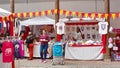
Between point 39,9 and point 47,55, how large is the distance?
Result: 19.4 feet

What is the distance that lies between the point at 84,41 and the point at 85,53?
3.76 ft

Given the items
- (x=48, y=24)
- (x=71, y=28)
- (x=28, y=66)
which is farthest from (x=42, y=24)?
(x=28, y=66)

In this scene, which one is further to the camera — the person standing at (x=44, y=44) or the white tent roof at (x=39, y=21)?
the white tent roof at (x=39, y=21)

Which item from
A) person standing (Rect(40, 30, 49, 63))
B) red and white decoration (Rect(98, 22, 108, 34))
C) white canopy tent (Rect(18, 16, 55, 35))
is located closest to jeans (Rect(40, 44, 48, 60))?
person standing (Rect(40, 30, 49, 63))

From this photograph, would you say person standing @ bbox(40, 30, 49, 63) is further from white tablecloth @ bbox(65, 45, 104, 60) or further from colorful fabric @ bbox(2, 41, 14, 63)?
colorful fabric @ bbox(2, 41, 14, 63)

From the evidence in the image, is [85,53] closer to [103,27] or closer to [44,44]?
[103,27]

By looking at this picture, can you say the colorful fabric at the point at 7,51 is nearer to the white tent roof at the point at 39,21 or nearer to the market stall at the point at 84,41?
the market stall at the point at 84,41

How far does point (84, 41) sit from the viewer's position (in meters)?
20.5

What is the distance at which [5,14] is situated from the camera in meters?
13.2

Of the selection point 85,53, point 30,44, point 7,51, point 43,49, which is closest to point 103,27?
Answer: point 85,53

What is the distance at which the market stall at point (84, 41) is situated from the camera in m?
19.4

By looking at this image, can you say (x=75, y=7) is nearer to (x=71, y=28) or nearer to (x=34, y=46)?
(x=71, y=28)

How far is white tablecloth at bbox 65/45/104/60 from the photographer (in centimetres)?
1939

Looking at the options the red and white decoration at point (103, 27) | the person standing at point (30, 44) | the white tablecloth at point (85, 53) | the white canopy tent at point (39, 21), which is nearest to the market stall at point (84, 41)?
the white tablecloth at point (85, 53)
